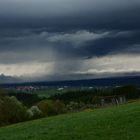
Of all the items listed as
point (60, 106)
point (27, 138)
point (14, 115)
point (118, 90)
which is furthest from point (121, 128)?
point (118, 90)

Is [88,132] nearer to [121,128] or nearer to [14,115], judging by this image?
[121,128]

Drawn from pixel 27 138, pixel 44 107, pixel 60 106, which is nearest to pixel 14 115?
pixel 44 107

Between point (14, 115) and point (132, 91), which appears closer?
point (14, 115)

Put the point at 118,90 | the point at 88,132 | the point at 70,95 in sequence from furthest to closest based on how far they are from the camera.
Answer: the point at 70,95
the point at 118,90
the point at 88,132

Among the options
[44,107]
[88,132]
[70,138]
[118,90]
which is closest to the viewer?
[70,138]

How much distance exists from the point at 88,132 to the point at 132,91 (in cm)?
10094

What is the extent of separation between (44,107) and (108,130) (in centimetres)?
7269

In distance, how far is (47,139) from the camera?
870 inches

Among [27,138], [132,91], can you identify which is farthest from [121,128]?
[132,91]

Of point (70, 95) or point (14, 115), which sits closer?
point (14, 115)

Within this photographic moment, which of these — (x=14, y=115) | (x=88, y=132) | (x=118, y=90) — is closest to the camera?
(x=88, y=132)

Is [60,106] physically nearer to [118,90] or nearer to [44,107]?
[44,107]

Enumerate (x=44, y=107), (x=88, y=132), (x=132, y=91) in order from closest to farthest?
(x=88, y=132) → (x=44, y=107) → (x=132, y=91)

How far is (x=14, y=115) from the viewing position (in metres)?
81.2
